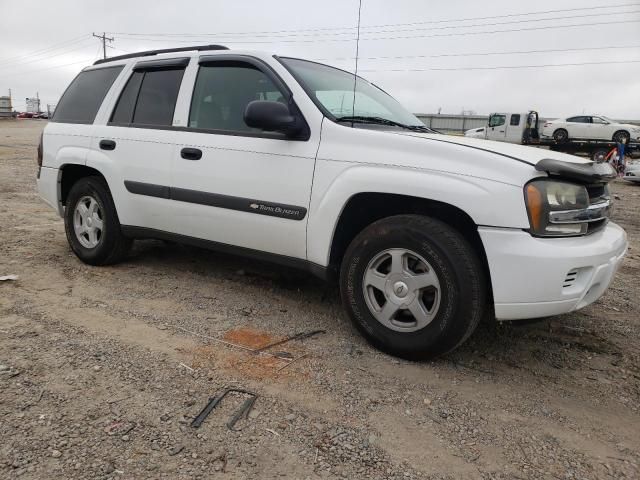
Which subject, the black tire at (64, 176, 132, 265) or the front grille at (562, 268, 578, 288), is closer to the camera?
the front grille at (562, 268, 578, 288)

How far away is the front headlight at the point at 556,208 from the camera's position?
2.50 m

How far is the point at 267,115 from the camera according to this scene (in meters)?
3.02

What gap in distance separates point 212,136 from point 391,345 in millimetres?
1874

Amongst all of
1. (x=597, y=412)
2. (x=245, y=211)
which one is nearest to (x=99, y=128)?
(x=245, y=211)

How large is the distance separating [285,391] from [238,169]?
1.54 m

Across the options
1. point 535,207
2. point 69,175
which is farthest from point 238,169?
point 69,175

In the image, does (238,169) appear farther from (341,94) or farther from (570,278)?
(570,278)

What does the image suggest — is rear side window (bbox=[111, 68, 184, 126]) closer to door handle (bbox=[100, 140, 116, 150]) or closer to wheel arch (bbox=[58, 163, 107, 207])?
door handle (bbox=[100, 140, 116, 150])

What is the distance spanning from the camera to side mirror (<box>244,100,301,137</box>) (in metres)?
3.02

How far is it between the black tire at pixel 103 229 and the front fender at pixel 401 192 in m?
2.04

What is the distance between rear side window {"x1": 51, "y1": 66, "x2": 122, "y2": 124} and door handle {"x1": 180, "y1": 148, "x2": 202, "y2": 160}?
1.28m

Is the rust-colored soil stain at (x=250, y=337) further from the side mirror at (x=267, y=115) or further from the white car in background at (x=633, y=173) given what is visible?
the white car in background at (x=633, y=173)

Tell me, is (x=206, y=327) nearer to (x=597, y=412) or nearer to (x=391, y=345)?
(x=391, y=345)

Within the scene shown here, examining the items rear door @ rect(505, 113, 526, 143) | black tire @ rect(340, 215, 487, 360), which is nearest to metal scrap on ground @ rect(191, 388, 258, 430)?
black tire @ rect(340, 215, 487, 360)
